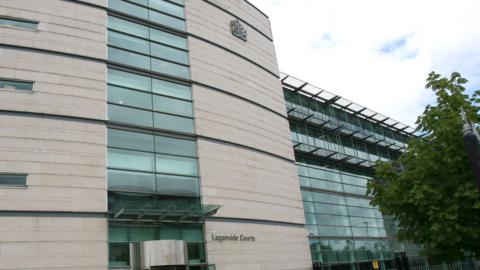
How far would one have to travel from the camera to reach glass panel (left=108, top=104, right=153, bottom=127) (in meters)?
22.4

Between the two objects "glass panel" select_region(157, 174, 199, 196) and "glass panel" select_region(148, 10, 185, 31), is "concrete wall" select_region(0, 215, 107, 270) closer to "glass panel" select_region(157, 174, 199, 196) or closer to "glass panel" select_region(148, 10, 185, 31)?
"glass panel" select_region(157, 174, 199, 196)

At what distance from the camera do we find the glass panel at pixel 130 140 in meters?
21.8

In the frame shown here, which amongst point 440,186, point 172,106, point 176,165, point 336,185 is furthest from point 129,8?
point 336,185

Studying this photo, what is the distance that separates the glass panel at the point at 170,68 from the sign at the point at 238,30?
6.45 meters

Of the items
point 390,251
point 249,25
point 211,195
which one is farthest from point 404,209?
point 390,251

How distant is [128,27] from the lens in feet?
83.4

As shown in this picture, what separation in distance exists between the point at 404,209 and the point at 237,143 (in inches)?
Answer: 484

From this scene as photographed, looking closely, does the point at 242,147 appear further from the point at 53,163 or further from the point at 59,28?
the point at 59,28

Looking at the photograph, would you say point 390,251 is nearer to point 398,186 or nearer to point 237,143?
point 237,143

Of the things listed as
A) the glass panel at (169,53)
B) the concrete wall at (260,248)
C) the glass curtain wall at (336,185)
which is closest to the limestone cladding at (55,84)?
the glass panel at (169,53)

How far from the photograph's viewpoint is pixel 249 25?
33844mm

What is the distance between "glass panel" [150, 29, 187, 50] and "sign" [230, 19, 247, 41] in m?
4.97

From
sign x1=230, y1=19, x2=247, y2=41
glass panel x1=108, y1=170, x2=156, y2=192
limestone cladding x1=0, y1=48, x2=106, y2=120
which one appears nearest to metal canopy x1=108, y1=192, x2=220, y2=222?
glass panel x1=108, y1=170, x2=156, y2=192

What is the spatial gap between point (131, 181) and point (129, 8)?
11056 mm
